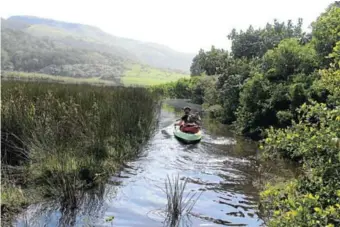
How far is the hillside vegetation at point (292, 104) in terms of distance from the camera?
16.1ft

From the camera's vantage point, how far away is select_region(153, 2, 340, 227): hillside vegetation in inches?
193

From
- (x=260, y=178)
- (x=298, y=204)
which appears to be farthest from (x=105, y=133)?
(x=298, y=204)

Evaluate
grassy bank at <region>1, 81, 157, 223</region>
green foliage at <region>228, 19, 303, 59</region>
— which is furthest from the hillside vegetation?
grassy bank at <region>1, 81, 157, 223</region>

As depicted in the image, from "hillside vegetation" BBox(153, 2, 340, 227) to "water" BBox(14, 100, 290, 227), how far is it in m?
0.83

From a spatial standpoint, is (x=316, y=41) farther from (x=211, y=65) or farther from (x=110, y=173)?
(x=211, y=65)

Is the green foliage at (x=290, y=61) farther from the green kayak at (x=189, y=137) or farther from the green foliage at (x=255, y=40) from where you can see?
the green foliage at (x=255, y=40)

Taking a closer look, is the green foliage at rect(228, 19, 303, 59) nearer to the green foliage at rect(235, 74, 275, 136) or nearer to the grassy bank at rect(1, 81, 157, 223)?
the green foliage at rect(235, 74, 275, 136)

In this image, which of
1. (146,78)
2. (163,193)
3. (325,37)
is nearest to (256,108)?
(325,37)

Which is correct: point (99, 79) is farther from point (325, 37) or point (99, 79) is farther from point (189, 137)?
point (325, 37)

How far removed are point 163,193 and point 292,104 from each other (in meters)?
10.3

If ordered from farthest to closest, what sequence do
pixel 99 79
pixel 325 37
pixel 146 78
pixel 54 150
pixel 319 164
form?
pixel 146 78 → pixel 99 79 → pixel 325 37 → pixel 54 150 → pixel 319 164

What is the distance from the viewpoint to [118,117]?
1276cm

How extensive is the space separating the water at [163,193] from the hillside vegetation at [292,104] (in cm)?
83

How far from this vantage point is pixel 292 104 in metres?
17.9
